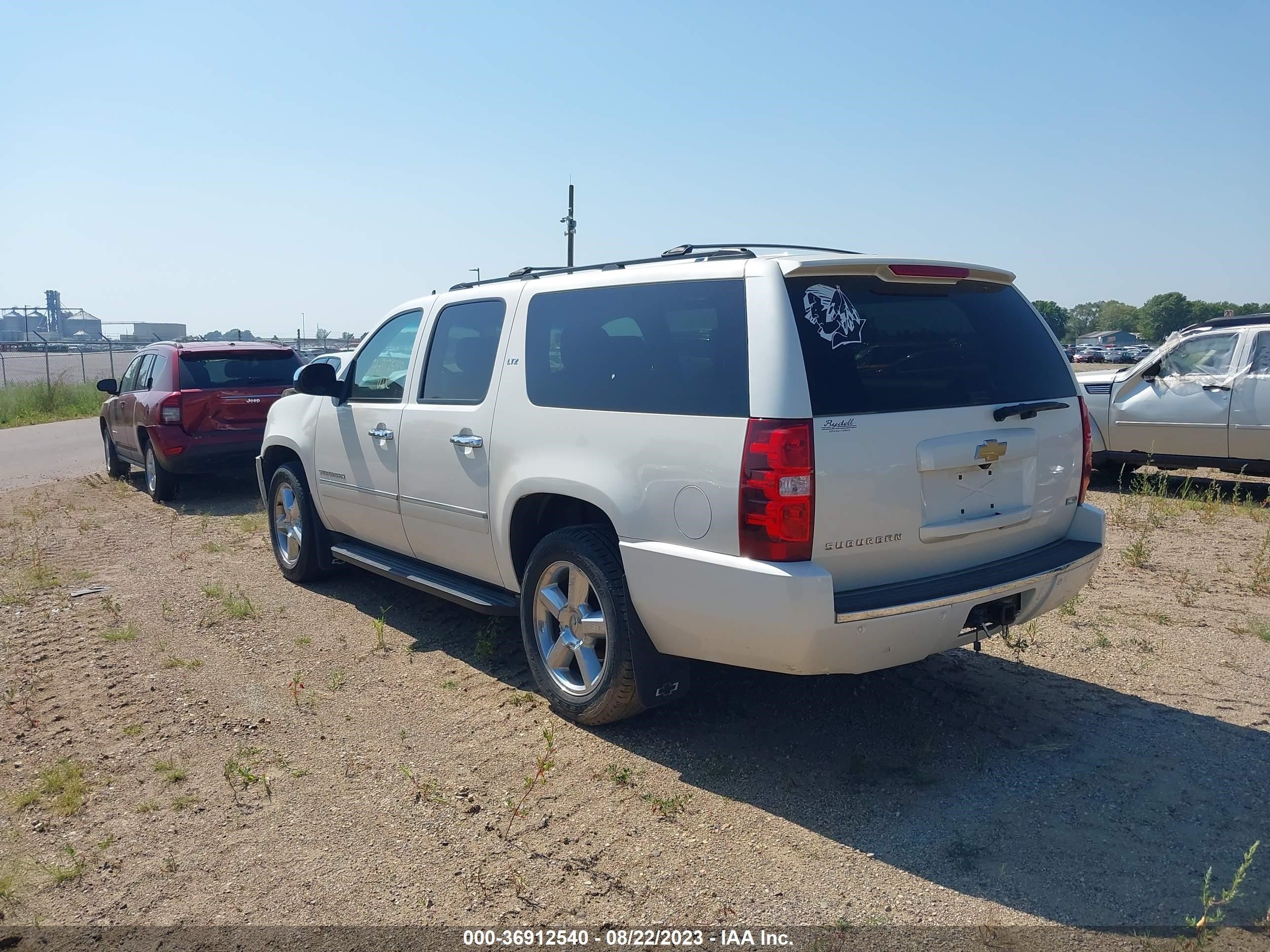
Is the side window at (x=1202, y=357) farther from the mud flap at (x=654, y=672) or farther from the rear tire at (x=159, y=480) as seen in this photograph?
the rear tire at (x=159, y=480)

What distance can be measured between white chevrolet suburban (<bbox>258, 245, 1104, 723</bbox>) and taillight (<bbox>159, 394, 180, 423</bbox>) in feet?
21.4

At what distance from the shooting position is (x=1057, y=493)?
14.4 feet

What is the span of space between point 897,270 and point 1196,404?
25.6ft

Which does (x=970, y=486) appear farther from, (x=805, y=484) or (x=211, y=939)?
(x=211, y=939)

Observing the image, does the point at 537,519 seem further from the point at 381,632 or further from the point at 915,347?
the point at 915,347

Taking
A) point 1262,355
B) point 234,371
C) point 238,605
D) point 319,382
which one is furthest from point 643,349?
point 1262,355

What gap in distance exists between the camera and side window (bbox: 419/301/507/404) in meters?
5.17

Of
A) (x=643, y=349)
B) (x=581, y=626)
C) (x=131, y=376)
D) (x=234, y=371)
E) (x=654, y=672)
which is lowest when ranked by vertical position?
(x=654, y=672)

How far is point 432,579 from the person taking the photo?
5523mm

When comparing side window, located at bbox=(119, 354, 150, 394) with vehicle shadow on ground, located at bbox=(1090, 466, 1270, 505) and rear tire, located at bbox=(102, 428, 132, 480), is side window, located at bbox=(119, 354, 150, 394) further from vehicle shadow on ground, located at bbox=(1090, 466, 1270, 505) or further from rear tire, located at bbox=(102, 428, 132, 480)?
vehicle shadow on ground, located at bbox=(1090, 466, 1270, 505)

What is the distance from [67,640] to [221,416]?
16.9ft

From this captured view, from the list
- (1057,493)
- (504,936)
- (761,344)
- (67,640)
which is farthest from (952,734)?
(67,640)

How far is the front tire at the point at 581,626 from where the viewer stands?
13.7 feet

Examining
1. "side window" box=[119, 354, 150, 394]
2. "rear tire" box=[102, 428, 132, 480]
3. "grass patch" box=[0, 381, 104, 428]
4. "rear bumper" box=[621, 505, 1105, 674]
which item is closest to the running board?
"rear bumper" box=[621, 505, 1105, 674]
